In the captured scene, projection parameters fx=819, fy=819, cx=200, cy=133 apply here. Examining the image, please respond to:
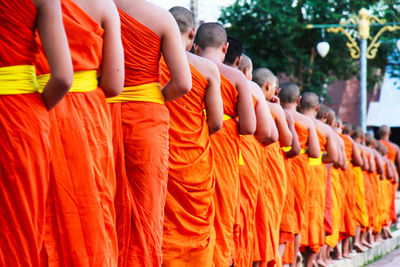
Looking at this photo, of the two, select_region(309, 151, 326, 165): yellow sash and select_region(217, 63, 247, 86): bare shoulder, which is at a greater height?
select_region(217, 63, 247, 86): bare shoulder

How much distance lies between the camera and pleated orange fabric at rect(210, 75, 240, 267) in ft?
19.4

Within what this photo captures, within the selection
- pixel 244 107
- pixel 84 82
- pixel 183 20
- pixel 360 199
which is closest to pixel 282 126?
pixel 244 107

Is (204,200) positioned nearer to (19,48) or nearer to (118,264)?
(118,264)

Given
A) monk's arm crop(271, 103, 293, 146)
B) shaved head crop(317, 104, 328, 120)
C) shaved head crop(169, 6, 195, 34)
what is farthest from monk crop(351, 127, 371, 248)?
shaved head crop(169, 6, 195, 34)

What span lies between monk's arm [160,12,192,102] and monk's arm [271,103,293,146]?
2.48 meters

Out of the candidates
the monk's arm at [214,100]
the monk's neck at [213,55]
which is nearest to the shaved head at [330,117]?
the monk's neck at [213,55]

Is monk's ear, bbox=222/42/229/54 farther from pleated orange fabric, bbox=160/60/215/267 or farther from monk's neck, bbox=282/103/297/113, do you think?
monk's neck, bbox=282/103/297/113

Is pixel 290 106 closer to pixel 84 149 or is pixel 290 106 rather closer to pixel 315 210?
pixel 315 210

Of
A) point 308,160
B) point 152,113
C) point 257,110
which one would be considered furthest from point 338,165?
point 152,113

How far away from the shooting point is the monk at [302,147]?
8312 mm

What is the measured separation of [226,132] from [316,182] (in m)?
2.99

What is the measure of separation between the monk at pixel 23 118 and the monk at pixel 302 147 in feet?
16.2

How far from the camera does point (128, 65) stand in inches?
179

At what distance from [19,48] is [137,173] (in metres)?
1.25
